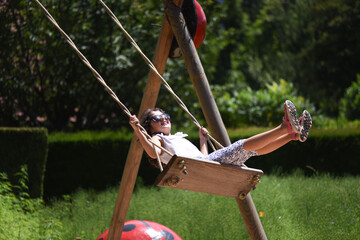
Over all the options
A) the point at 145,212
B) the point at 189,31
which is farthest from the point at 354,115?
the point at 189,31

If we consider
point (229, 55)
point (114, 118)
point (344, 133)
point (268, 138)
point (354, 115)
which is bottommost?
point (229, 55)

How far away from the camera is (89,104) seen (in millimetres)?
10164

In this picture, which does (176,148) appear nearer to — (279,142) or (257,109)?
(279,142)

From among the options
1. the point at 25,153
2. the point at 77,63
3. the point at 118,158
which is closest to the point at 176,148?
the point at 25,153

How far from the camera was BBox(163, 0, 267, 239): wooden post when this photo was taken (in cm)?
351

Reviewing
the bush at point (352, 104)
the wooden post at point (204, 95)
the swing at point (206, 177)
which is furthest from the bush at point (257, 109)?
the swing at point (206, 177)

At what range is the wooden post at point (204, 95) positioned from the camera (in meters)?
3.51

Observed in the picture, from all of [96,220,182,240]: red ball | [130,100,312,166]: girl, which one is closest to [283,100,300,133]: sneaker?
[130,100,312,166]: girl

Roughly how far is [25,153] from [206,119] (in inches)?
172

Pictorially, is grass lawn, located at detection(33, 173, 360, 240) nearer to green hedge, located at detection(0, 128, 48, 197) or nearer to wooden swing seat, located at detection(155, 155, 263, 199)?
green hedge, located at detection(0, 128, 48, 197)

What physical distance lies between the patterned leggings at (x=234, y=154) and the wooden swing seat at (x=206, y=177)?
5 cm

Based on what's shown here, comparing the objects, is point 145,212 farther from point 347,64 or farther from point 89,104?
point 347,64

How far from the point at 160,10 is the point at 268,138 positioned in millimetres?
7156

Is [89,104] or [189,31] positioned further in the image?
[89,104]
